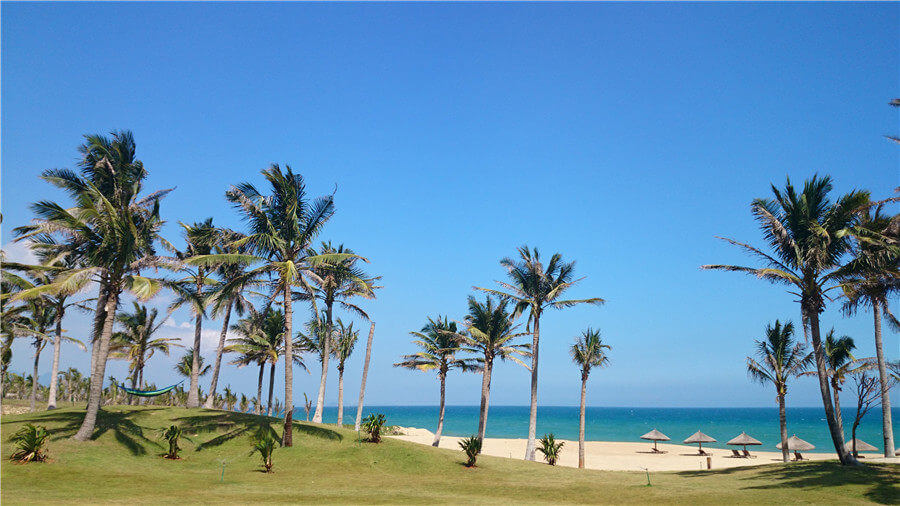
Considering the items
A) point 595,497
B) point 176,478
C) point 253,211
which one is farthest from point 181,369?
point 595,497

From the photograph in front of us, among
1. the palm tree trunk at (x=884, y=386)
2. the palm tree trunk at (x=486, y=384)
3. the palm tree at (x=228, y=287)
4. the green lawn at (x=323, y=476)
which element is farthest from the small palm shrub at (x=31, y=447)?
the palm tree trunk at (x=884, y=386)

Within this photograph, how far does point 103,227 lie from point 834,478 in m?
32.7

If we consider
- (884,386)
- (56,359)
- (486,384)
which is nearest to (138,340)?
(56,359)

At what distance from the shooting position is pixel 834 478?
810 inches

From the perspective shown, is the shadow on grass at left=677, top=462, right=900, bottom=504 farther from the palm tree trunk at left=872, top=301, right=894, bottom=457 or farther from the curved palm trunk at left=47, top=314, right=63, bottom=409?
the curved palm trunk at left=47, top=314, right=63, bottom=409

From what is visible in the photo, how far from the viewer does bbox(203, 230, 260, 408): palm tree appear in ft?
Answer: 97.5

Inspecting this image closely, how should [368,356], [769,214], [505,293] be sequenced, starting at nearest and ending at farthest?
1. [769,214]
2. [505,293]
3. [368,356]

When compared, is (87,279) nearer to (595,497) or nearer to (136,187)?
(136,187)

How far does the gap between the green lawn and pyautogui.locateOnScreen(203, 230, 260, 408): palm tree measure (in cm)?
615

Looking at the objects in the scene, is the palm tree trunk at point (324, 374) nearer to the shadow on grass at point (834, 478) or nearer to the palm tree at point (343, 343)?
the palm tree at point (343, 343)

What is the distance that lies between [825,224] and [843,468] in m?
10.5

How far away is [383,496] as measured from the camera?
1942 cm

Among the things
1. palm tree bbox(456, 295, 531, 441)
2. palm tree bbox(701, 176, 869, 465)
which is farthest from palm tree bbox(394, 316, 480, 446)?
palm tree bbox(701, 176, 869, 465)

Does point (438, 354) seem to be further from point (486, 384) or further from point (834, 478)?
point (834, 478)
